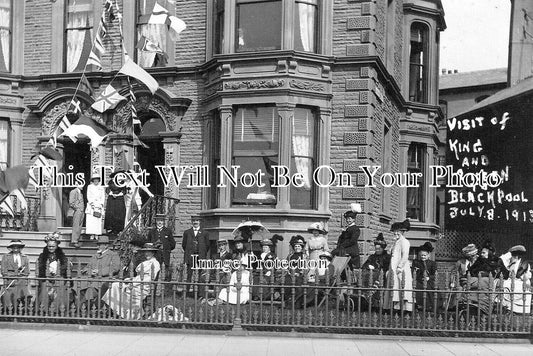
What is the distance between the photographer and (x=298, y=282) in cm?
1084

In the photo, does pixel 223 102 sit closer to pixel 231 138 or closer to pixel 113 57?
pixel 231 138

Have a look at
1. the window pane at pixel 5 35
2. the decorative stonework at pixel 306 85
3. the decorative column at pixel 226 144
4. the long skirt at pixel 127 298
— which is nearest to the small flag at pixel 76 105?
the window pane at pixel 5 35

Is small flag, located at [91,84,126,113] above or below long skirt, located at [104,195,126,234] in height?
above

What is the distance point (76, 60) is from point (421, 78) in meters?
11.9

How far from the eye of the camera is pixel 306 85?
50.1 ft

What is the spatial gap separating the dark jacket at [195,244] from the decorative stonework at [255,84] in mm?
3640

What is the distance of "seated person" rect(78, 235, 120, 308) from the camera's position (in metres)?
10.8

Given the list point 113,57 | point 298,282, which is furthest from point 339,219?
point 113,57

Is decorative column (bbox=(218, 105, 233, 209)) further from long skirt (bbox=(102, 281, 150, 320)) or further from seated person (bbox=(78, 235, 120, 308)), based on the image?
long skirt (bbox=(102, 281, 150, 320))

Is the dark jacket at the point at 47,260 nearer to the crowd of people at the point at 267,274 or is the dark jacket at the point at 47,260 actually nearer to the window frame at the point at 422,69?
the crowd of people at the point at 267,274

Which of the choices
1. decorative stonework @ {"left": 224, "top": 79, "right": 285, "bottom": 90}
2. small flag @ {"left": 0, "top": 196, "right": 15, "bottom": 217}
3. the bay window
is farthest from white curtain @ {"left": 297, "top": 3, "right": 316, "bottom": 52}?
small flag @ {"left": 0, "top": 196, "right": 15, "bottom": 217}

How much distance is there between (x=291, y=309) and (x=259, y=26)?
780cm

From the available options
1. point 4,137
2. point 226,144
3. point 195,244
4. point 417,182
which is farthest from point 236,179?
point 417,182

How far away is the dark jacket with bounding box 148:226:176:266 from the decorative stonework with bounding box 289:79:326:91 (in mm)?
4469
